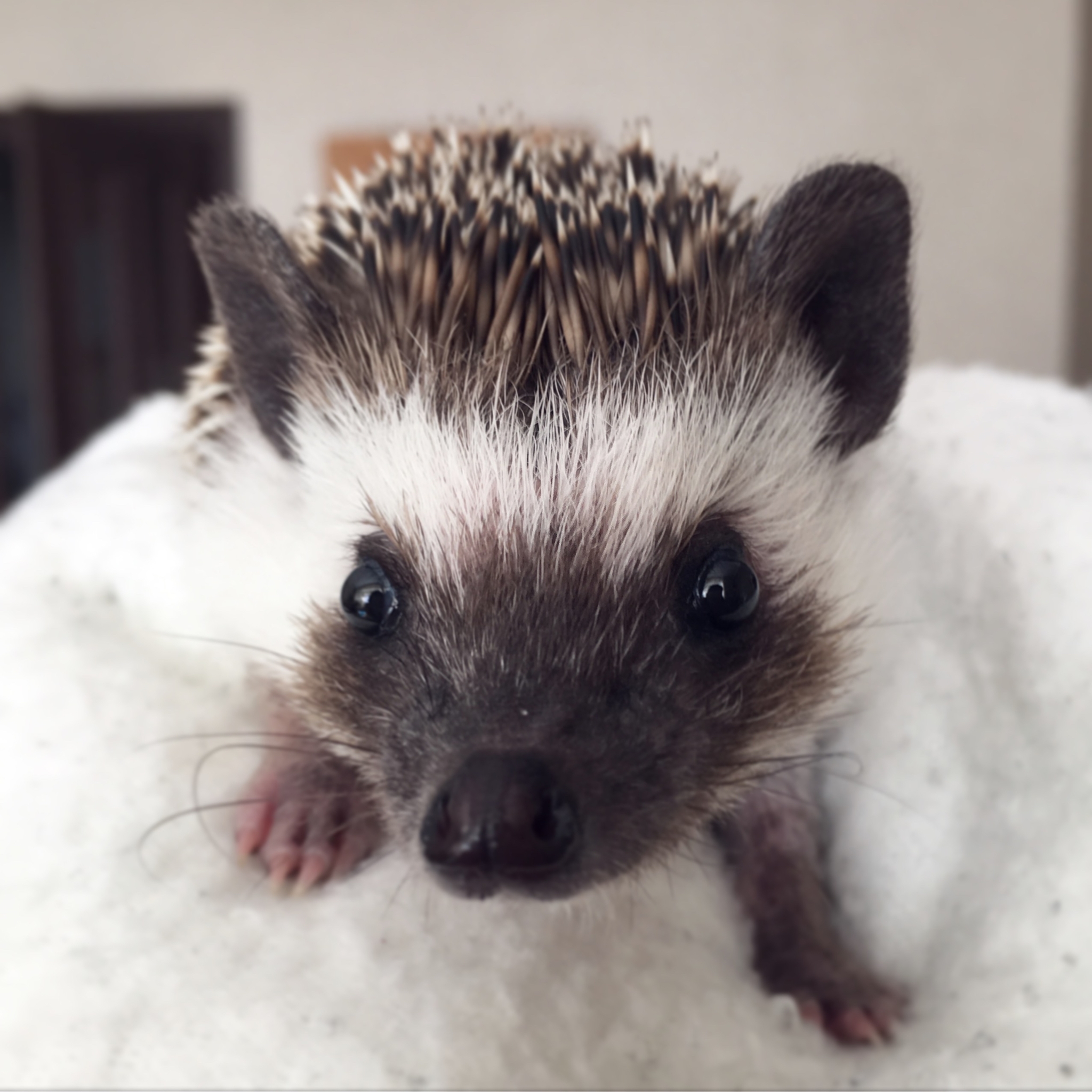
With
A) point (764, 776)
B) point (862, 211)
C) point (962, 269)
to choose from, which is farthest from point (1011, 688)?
point (962, 269)

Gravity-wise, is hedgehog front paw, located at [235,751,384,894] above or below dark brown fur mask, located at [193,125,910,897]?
below

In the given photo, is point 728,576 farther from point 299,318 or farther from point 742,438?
point 299,318

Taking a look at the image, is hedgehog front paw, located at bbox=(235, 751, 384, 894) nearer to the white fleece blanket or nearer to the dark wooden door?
the white fleece blanket

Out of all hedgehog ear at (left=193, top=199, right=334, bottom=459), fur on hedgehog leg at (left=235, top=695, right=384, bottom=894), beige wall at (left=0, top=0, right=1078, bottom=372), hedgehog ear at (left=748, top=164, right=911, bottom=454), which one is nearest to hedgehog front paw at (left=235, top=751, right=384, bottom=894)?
fur on hedgehog leg at (left=235, top=695, right=384, bottom=894)

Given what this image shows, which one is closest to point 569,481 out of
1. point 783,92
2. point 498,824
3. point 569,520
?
point 569,520

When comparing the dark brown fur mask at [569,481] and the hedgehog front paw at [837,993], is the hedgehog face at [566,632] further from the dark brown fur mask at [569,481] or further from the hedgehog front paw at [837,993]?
the hedgehog front paw at [837,993]

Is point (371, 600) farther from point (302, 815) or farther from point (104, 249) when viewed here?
point (104, 249)

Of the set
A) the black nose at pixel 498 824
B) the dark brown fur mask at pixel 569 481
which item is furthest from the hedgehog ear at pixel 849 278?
the black nose at pixel 498 824
